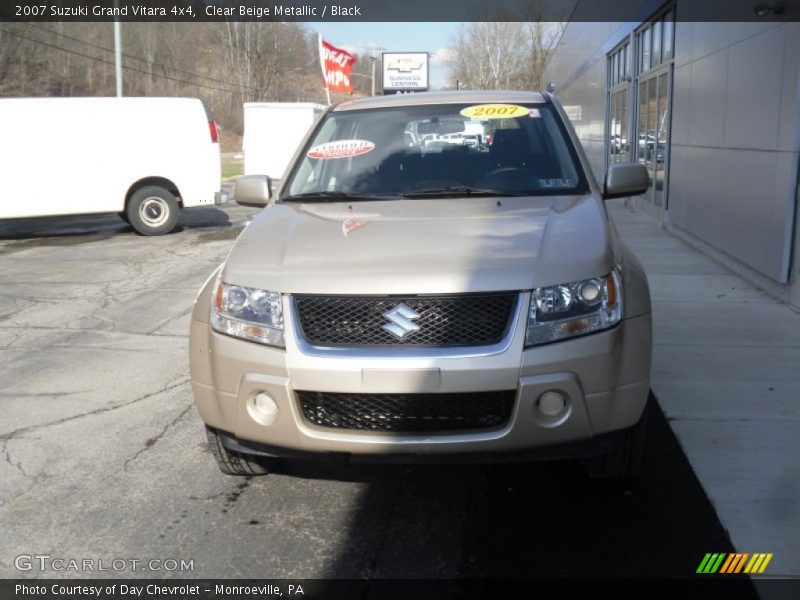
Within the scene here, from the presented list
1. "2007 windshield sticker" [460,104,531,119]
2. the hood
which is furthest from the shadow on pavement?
the hood

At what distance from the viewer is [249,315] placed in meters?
3.36

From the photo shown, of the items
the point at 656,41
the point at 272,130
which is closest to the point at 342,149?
the point at 656,41

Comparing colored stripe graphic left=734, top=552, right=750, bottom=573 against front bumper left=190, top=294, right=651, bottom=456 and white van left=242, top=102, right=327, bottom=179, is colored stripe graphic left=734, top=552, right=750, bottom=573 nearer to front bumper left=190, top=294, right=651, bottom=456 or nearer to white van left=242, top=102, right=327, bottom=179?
front bumper left=190, top=294, right=651, bottom=456

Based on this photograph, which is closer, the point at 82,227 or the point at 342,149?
the point at 342,149

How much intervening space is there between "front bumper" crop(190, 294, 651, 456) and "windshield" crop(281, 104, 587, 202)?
139 cm

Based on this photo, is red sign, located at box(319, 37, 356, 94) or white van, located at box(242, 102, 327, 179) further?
red sign, located at box(319, 37, 356, 94)

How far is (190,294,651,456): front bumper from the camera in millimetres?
3092

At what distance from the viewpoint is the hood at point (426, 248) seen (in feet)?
10.5

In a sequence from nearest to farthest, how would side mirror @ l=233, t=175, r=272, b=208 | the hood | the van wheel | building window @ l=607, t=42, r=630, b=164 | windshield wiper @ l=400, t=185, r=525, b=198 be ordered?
the hood → windshield wiper @ l=400, t=185, r=525, b=198 → side mirror @ l=233, t=175, r=272, b=208 → the van wheel → building window @ l=607, t=42, r=630, b=164

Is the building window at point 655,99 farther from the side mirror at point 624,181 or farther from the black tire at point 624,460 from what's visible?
the black tire at point 624,460

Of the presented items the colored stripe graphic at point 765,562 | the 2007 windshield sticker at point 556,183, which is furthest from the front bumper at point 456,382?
the 2007 windshield sticker at point 556,183

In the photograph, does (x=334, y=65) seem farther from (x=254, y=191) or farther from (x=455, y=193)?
(x=455, y=193)

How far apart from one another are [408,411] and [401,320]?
13.8 inches

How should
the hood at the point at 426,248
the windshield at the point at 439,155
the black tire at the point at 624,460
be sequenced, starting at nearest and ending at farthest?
the hood at the point at 426,248 → the black tire at the point at 624,460 → the windshield at the point at 439,155
